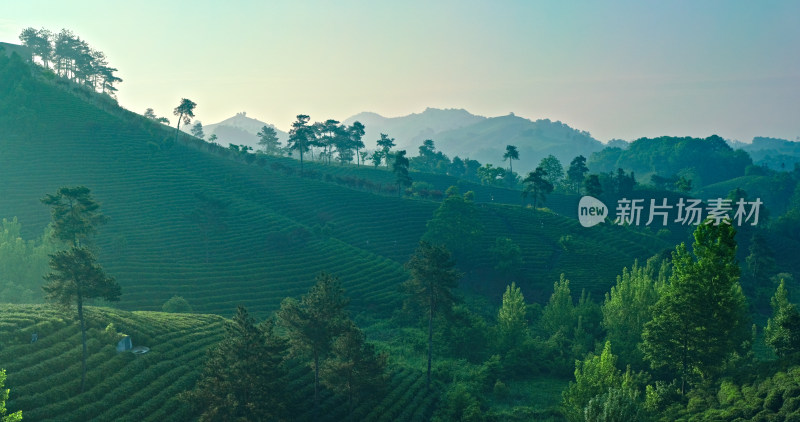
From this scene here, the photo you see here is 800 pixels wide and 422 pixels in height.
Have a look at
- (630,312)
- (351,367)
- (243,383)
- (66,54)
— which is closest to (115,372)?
(243,383)

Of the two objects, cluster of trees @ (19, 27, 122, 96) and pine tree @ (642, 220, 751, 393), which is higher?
cluster of trees @ (19, 27, 122, 96)

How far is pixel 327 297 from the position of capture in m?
36.9

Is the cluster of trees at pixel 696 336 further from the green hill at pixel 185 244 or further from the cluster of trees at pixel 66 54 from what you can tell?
the cluster of trees at pixel 66 54

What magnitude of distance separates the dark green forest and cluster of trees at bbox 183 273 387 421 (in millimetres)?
156

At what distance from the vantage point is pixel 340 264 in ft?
256

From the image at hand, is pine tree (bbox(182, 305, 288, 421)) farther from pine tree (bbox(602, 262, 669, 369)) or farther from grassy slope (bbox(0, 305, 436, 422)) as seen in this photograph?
pine tree (bbox(602, 262, 669, 369))

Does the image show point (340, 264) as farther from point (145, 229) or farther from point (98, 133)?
point (98, 133)

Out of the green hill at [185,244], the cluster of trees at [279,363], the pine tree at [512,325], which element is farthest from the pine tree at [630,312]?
the cluster of trees at [279,363]

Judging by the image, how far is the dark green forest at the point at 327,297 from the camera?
34.0 meters

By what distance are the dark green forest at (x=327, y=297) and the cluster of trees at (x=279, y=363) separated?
0.51ft

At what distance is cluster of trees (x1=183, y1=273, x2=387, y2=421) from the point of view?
1157 inches

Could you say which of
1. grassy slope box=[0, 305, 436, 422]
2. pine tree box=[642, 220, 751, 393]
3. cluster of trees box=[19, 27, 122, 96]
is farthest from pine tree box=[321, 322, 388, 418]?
cluster of trees box=[19, 27, 122, 96]

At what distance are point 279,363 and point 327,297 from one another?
5995 mm

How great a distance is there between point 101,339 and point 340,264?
138 ft
